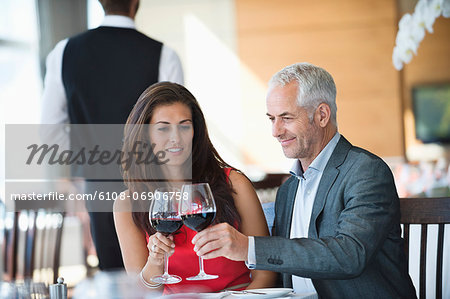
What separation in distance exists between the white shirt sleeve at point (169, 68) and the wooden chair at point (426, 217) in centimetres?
113

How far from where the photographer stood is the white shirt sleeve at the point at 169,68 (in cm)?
251

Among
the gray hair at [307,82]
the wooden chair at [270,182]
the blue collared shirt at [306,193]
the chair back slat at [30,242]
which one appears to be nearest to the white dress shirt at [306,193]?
the blue collared shirt at [306,193]

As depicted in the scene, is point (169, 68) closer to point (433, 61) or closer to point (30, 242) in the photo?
point (30, 242)

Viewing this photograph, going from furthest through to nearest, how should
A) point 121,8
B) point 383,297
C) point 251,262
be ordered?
1. point 121,8
2. point 383,297
3. point 251,262

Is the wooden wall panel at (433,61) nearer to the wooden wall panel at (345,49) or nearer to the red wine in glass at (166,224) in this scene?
the wooden wall panel at (345,49)

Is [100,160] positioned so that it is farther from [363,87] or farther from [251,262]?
[363,87]

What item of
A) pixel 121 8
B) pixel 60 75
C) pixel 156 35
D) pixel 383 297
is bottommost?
pixel 383 297

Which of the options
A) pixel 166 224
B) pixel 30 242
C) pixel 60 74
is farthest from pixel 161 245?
pixel 30 242

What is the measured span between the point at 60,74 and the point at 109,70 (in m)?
0.22

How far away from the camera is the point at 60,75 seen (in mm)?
2547

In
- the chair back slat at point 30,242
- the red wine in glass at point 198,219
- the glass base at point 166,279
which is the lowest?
the chair back slat at point 30,242

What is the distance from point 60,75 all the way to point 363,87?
4776mm

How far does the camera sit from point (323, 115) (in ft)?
5.82

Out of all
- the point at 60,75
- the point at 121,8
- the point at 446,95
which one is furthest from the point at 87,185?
the point at 446,95
